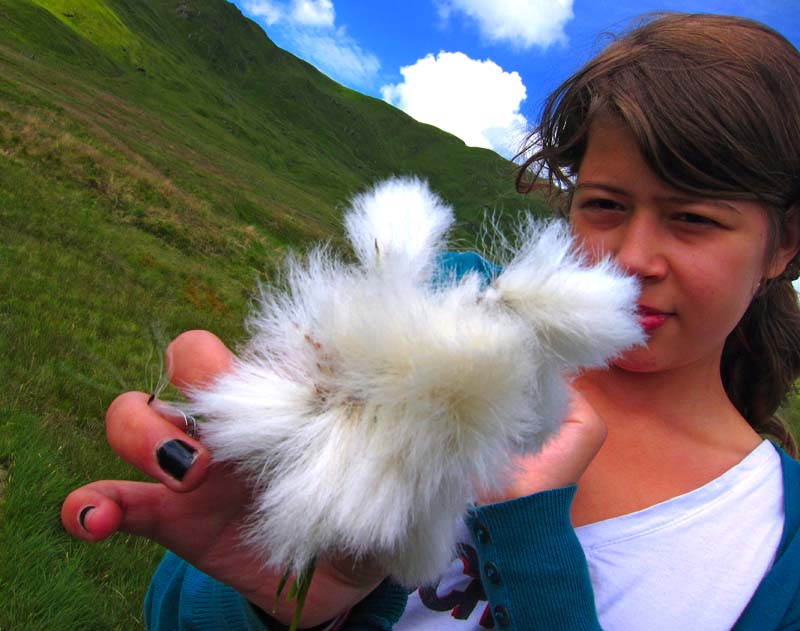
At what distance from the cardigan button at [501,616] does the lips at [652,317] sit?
922mm

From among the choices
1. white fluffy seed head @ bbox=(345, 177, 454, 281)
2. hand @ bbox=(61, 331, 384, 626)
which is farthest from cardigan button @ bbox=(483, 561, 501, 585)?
white fluffy seed head @ bbox=(345, 177, 454, 281)

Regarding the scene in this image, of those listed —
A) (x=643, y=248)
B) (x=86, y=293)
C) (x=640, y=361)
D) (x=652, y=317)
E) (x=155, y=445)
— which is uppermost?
(x=643, y=248)

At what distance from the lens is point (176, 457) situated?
102cm

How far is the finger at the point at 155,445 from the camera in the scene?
1.01 metres

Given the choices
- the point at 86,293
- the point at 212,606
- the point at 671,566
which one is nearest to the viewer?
the point at 212,606

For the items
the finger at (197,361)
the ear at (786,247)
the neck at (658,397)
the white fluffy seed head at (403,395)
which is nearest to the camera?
the white fluffy seed head at (403,395)

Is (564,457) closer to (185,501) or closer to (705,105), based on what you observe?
(185,501)

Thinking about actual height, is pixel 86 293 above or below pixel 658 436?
below

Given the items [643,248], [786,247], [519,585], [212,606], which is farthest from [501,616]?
[786,247]

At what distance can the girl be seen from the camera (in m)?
1.41

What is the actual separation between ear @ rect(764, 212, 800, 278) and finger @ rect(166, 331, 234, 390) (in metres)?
1.95

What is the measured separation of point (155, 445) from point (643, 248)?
140 cm

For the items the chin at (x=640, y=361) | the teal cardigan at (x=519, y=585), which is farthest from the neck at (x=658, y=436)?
the teal cardigan at (x=519, y=585)

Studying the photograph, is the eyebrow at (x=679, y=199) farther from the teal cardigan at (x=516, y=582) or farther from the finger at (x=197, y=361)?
the finger at (x=197, y=361)
